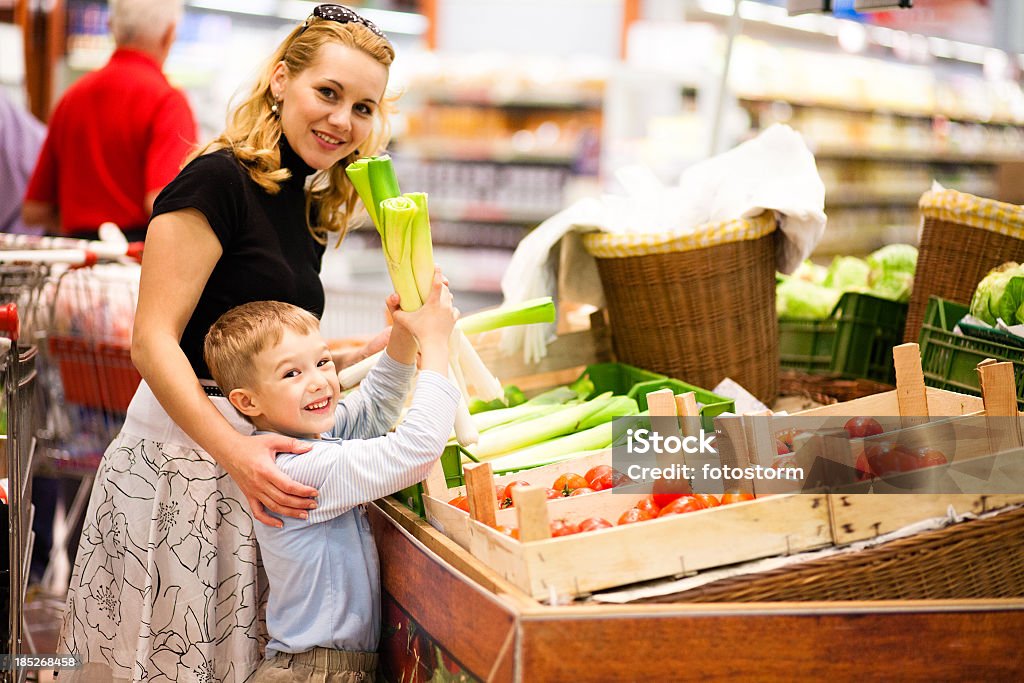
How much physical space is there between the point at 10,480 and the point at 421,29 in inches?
271

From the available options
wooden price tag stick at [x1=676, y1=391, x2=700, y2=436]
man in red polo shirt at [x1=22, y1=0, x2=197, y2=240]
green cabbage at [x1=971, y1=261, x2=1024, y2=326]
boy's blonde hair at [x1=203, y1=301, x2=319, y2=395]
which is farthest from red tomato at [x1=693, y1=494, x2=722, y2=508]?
man in red polo shirt at [x1=22, y1=0, x2=197, y2=240]

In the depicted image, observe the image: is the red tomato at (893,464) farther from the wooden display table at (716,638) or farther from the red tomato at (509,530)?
the red tomato at (509,530)

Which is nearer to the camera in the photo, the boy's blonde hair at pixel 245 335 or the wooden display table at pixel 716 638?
the wooden display table at pixel 716 638

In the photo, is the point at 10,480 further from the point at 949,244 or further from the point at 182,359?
the point at 949,244

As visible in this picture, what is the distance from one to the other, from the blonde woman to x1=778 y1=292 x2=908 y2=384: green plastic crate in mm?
1707

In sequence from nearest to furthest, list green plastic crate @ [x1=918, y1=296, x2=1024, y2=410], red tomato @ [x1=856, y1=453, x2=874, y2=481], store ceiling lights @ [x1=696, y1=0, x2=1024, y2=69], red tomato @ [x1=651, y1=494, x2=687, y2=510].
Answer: red tomato @ [x1=856, y1=453, x2=874, y2=481]
red tomato @ [x1=651, y1=494, x2=687, y2=510]
green plastic crate @ [x1=918, y1=296, x2=1024, y2=410]
store ceiling lights @ [x1=696, y1=0, x2=1024, y2=69]

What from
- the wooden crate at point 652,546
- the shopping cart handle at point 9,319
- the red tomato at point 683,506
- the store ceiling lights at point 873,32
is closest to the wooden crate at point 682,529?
the wooden crate at point 652,546

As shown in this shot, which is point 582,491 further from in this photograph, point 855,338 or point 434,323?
point 855,338

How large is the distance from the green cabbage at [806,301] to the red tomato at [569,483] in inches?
57.3

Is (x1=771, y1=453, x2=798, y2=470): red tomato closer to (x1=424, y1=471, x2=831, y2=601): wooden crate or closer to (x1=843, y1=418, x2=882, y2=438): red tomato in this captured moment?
(x1=424, y1=471, x2=831, y2=601): wooden crate

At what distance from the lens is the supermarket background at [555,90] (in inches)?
271

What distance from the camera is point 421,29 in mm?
8242

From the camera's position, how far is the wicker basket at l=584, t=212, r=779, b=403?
102 inches

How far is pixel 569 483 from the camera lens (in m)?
2.01
